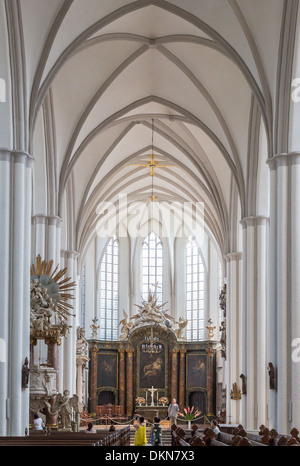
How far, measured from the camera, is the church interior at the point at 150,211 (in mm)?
16156

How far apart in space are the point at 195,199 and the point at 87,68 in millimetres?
12617

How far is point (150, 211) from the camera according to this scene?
39.2 m

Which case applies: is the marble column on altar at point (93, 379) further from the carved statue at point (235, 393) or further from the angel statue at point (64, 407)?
the angel statue at point (64, 407)

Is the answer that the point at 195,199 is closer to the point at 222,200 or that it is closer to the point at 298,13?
the point at 222,200

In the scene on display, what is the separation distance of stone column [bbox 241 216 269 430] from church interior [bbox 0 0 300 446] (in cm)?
4

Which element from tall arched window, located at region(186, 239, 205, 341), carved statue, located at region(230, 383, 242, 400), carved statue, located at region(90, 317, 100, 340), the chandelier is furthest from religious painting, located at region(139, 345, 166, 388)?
carved statue, located at region(230, 383, 242, 400)

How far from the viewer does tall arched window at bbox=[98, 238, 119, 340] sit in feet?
125

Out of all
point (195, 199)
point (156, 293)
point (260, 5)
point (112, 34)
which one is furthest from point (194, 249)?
point (260, 5)

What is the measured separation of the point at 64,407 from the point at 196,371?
16834mm

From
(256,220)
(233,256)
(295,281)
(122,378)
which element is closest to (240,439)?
(295,281)

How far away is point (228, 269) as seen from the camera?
2847 cm

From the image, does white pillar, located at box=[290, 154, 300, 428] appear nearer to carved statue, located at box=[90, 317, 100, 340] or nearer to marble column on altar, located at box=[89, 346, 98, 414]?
carved statue, located at box=[90, 317, 100, 340]

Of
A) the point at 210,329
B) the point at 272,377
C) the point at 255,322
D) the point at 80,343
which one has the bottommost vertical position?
the point at 80,343

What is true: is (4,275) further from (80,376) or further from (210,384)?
(210,384)
